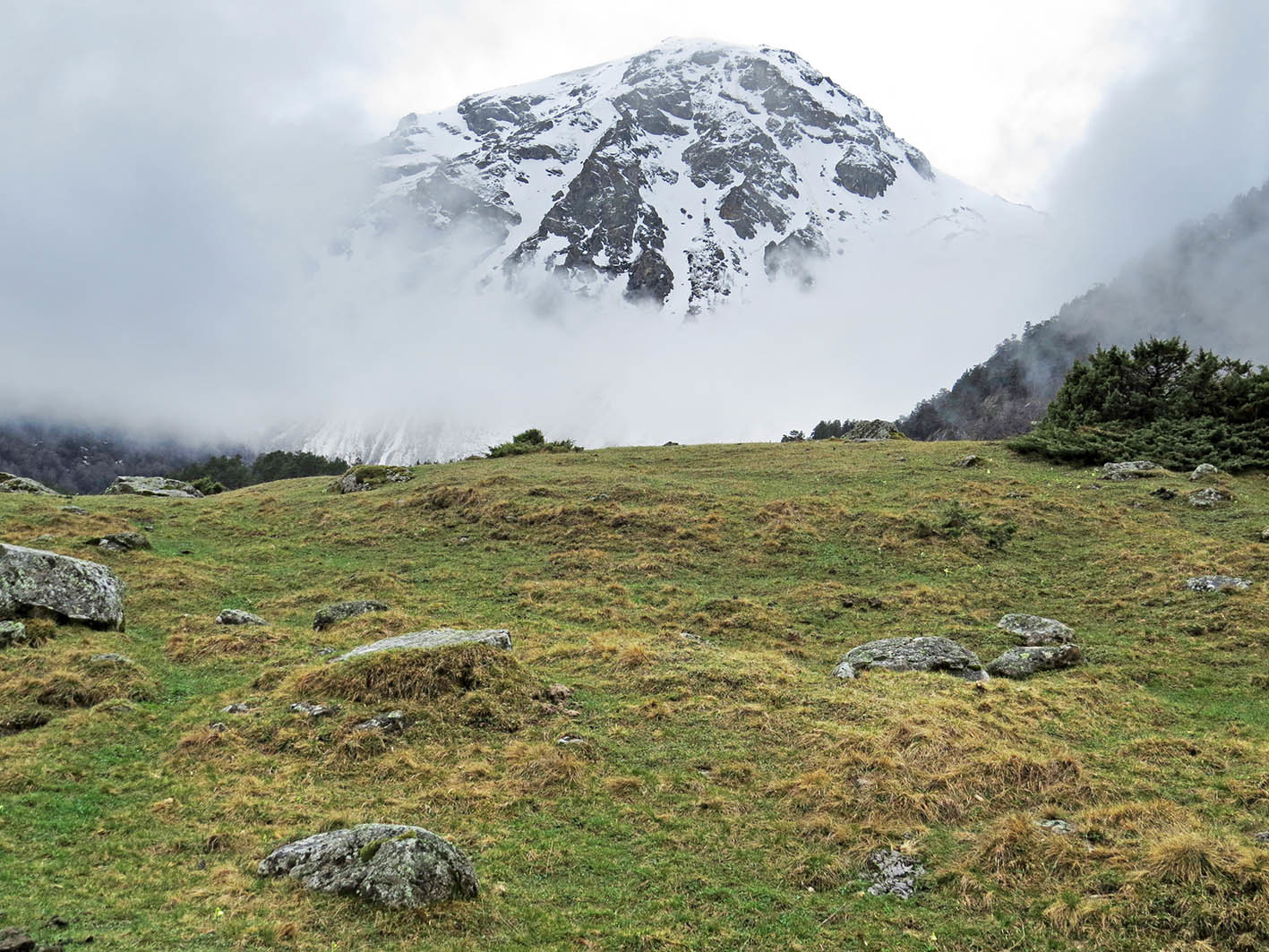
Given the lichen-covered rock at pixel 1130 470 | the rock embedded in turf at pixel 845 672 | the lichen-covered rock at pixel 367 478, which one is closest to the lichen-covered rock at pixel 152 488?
the lichen-covered rock at pixel 367 478

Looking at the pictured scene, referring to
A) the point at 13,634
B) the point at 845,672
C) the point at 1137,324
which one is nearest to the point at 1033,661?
the point at 845,672

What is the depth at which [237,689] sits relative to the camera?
58.3 feet

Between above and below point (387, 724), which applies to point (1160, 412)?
above

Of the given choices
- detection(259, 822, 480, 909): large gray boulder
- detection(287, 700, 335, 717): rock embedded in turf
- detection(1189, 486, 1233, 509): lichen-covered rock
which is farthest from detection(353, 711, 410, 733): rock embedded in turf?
detection(1189, 486, 1233, 509): lichen-covered rock

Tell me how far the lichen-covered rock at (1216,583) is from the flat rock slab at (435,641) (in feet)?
73.5

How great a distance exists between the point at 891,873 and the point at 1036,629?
48.0ft

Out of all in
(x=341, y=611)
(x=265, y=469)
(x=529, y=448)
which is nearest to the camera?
(x=341, y=611)

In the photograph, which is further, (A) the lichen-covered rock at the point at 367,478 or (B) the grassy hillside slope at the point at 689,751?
(A) the lichen-covered rock at the point at 367,478

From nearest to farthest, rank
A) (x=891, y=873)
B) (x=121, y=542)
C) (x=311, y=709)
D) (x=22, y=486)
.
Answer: (x=891, y=873) → (x=311, y=709) → (x=121, y=542) → (x=22, y=486)

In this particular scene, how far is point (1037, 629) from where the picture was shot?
878 inches

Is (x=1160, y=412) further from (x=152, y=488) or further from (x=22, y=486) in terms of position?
(x=22, y=486)

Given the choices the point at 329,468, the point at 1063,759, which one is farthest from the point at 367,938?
the point at 329,468

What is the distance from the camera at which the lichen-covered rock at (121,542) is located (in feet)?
101

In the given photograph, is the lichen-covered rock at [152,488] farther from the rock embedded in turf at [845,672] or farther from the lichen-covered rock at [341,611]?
the rock embedded in turf at [845,672]
